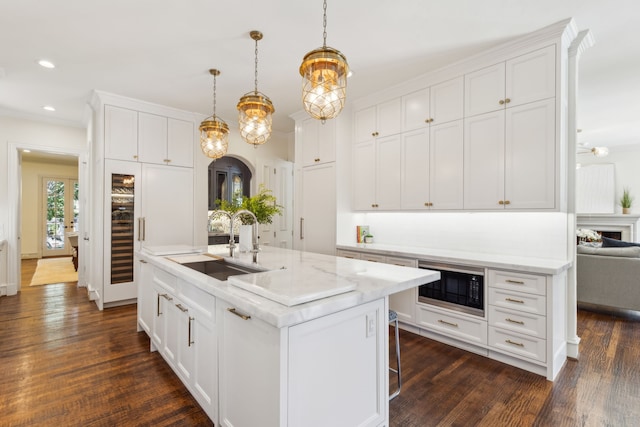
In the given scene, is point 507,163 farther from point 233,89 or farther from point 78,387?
point 78,387

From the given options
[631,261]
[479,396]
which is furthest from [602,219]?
[479,396]

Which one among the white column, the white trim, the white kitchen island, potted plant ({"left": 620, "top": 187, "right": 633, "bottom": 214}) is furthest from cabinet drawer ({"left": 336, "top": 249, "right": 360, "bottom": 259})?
potted plant ({"left": 620, "top": 187, "right": 633, "bottom": 214})

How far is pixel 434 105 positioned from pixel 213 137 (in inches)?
93.9

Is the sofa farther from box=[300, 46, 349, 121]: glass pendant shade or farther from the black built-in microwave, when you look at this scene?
box=[300, 46, 349, 121]: glass pendant shade

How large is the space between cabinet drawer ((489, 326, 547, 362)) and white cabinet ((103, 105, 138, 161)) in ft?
15.7

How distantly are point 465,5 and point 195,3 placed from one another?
6.57 feet

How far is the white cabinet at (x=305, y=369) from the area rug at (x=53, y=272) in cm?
603

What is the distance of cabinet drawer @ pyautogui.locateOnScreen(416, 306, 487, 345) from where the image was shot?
9.36ft

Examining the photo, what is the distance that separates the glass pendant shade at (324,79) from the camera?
6.26 ft

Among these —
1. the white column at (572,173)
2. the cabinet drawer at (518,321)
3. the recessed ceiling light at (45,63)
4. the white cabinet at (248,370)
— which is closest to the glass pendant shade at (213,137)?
the recessed ceiling light at (45,63)

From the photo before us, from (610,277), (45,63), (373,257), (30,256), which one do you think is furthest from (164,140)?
(30,256)

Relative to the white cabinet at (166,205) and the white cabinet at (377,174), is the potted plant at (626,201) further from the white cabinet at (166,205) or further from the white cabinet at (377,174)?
the white cabinet at (166,205)

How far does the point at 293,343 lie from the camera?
134cm

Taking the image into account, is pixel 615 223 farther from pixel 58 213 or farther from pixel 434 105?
pixel 58 213
